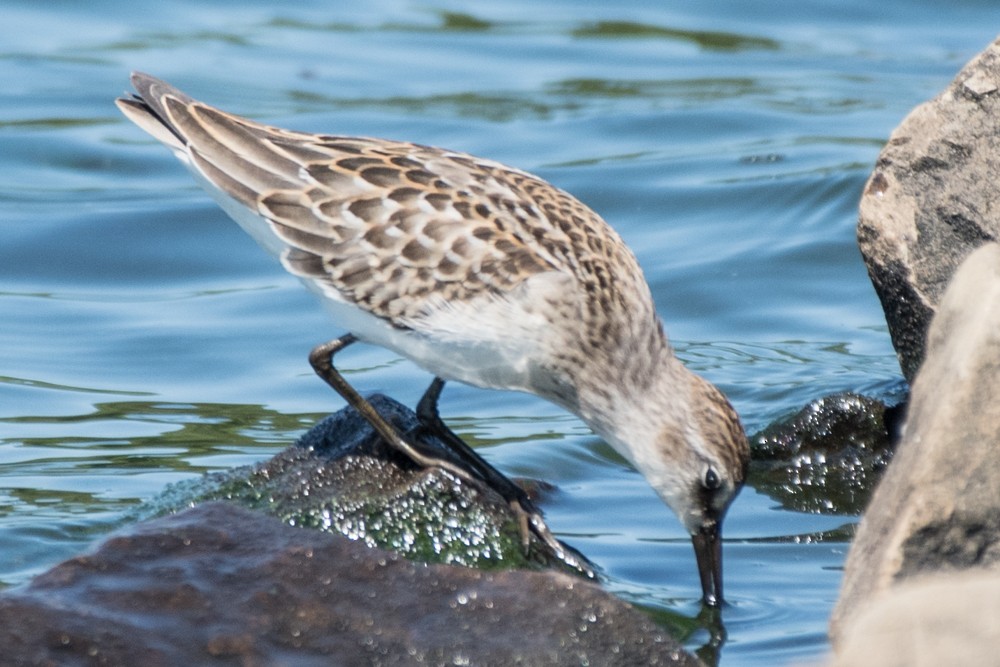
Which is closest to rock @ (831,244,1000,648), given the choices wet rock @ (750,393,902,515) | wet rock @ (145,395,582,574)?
wet rock @ (145,395,582,574)

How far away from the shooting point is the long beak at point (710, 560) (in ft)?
23.5

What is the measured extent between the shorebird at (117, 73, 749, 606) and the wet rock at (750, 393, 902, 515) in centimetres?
131

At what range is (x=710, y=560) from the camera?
23.6 feet

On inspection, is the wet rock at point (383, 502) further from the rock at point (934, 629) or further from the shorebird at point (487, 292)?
the rock at point (934, 629)

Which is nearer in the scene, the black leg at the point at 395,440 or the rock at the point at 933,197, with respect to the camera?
the black leg at the point at 395,440

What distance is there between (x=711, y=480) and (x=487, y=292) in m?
1.23

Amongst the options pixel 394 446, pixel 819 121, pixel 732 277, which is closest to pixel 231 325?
pixel 732 277

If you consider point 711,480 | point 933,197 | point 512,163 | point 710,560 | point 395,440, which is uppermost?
point 933,197

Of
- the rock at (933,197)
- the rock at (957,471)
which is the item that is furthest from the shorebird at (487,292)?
the rock at (957,471)

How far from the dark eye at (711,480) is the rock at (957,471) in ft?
6.12

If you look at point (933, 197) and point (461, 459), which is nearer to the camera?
point (461, 459)

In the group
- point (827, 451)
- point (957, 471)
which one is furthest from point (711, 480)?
point (957, 471)

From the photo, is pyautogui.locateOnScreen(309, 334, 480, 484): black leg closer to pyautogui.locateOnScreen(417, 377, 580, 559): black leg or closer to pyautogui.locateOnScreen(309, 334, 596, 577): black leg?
pyautogui.locateOnScreen(309, 334, 596, 577): black leg

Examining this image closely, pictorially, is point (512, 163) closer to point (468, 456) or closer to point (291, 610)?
point (468, 456)
